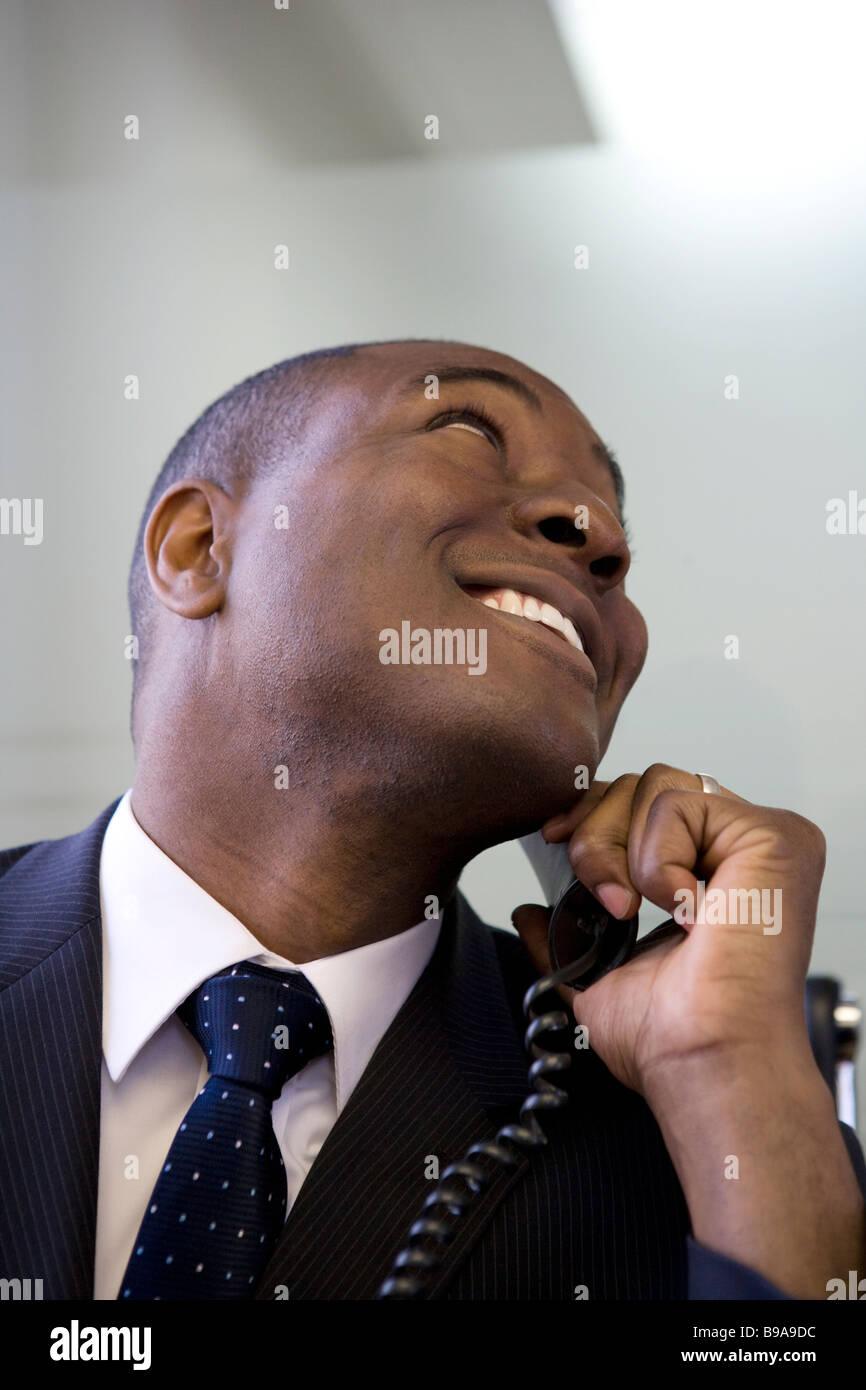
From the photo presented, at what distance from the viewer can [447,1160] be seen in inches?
56.9

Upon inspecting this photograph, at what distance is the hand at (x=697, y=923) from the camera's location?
1381mm

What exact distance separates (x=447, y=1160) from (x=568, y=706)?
0.59m

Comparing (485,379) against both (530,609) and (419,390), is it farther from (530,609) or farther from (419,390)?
(530,609)

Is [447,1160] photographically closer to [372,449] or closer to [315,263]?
[372,449]

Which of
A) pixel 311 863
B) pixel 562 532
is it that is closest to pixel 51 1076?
pixel 311 863

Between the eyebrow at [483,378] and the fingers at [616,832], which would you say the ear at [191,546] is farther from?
the fingers at [616,832]

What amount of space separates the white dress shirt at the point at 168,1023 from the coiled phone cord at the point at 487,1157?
0.53ft

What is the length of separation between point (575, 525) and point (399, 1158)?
0.88 m

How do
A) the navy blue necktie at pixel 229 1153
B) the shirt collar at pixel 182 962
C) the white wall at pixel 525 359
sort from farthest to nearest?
1. the white wall at pixel 525 359
2. the shirt collar at pixel 182 962
3. the navy blue necktie at pixel 229 1153

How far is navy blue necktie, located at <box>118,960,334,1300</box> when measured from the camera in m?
1.27

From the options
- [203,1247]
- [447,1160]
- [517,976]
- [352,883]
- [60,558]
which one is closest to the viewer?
[203,1247]

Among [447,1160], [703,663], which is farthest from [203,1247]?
[703,663]

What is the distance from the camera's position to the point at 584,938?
64.7 inches

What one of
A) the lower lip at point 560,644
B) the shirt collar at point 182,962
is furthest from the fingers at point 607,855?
the shirt collar at point 182,962
